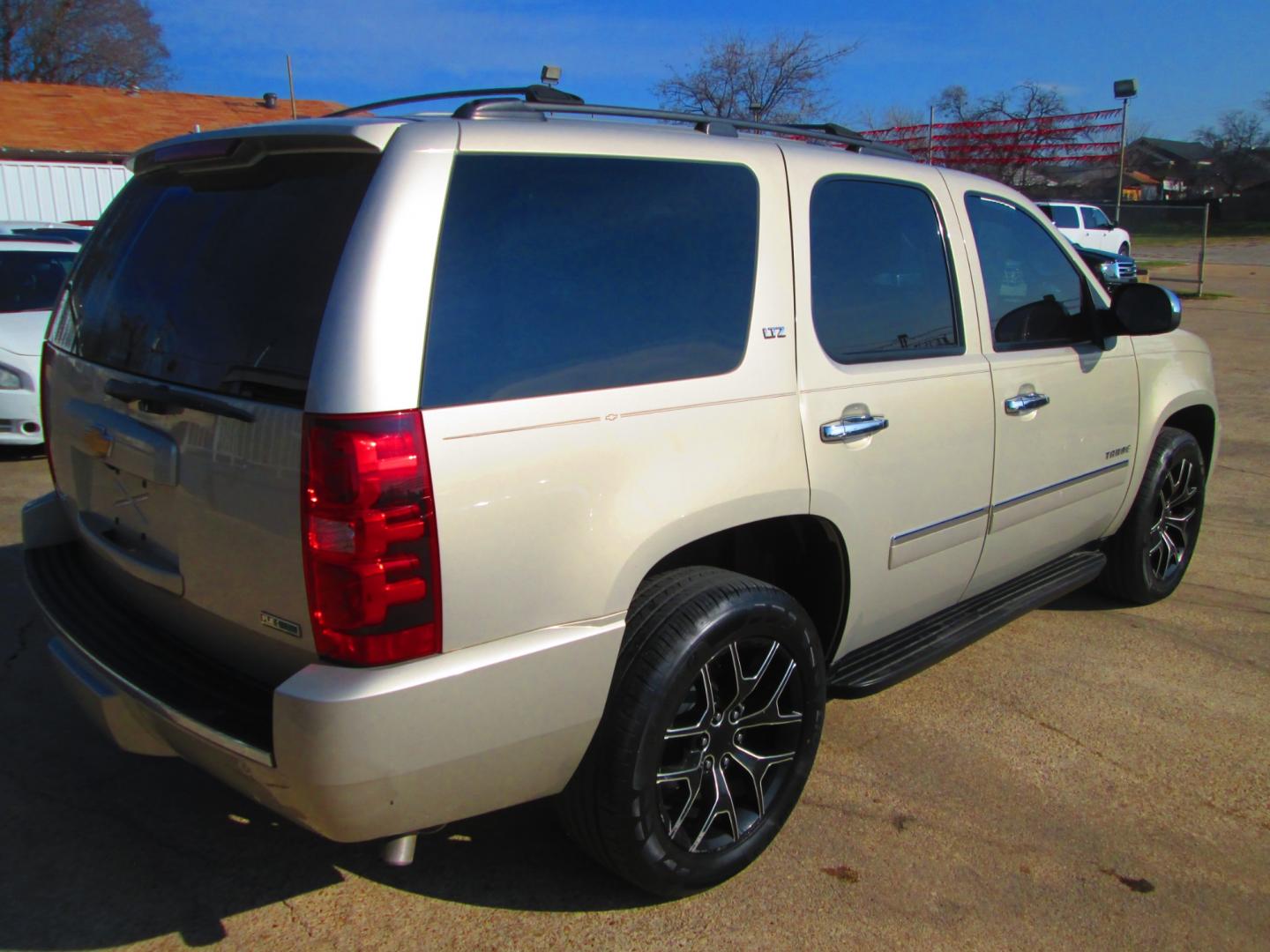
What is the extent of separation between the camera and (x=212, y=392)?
236cm

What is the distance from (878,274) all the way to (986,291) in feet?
2.08

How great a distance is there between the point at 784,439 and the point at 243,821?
6.43ft

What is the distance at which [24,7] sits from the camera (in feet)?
135

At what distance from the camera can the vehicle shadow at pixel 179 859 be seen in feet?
8.89

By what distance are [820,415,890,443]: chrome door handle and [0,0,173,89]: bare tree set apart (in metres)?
45.1

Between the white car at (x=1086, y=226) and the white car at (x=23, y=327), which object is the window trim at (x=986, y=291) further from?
the white car at (x=1086, y=226)

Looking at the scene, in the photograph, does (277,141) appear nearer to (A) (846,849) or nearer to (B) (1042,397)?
(A) (846,849)

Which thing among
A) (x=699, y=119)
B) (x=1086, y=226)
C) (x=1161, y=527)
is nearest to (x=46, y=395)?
(x=699, y=119)

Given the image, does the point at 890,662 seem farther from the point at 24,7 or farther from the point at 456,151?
the point at 24,7

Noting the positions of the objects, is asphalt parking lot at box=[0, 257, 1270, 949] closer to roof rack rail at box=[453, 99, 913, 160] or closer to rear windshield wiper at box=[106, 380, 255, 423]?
rear windshield wiper at box=[106, 380, 255, 423]

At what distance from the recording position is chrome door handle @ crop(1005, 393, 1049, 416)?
12.0 feet

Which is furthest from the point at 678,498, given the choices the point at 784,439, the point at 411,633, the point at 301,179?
the point at 301,179

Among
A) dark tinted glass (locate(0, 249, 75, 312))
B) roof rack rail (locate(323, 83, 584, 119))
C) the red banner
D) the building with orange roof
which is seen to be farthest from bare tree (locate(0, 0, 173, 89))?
roof rack rail (locate(323, 83, 584, 119))

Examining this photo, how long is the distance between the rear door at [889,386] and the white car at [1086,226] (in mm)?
25903
